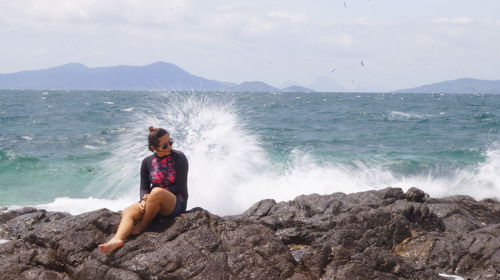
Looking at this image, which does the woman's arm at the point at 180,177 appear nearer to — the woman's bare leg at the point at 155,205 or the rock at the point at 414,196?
the woman's bare leg at the point at 155,205

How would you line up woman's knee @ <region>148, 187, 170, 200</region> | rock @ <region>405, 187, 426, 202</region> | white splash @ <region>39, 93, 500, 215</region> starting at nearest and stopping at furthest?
woman's knee @ <region>148, 187, 170, 200</region> → rock @ <region>405, 187, 426, 202</region> → white splash @ <region>39, 93, 500, 215</region>

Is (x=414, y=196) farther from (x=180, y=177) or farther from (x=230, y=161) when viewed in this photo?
(x=230, y=161)

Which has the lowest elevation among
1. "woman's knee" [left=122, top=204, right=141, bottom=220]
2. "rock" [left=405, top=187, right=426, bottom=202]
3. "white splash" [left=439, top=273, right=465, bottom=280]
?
"white splash" [left=439, top=273, right=465, bottom=280]

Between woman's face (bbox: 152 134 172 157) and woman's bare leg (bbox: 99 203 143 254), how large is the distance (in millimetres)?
624

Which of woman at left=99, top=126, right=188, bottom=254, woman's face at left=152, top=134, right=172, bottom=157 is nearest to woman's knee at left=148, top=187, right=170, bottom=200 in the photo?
woman at left=99, top=126, right=188, bottom=254

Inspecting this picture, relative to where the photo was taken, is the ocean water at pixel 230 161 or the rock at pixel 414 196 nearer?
the rock at pixel 414 196

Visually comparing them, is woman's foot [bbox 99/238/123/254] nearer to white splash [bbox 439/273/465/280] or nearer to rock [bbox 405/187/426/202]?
white splash [bbox 439/273/465/280]

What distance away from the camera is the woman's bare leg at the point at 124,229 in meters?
5.87

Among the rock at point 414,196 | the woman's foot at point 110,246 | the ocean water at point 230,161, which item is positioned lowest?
the ocean water at point 230,161

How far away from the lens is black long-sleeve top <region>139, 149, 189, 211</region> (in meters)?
6.52

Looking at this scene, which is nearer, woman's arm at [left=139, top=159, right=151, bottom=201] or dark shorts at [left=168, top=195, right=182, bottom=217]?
dark shorts at [left=168, top=195, right=182, bottom=217]

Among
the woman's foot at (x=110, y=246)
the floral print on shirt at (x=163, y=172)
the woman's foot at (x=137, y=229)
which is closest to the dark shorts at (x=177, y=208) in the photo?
the floral print on shirt at (x=163, y=172)

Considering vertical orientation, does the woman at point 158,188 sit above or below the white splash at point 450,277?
above

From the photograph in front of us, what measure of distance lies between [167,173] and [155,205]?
1.49 feet
